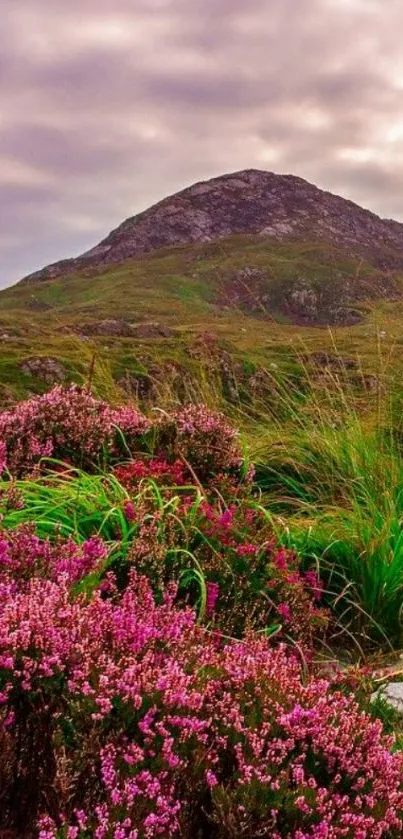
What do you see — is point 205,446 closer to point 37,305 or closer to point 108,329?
point 108,329

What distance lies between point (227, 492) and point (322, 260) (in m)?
173

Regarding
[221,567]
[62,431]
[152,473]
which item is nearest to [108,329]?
[62,431]

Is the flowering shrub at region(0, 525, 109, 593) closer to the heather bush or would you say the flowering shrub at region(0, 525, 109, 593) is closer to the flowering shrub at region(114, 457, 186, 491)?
the heather bush

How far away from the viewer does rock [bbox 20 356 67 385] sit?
1627cm

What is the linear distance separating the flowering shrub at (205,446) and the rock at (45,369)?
9.10 m

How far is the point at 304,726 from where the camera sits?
112 inches

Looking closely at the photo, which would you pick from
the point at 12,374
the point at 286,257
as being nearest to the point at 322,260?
the point at 286,257

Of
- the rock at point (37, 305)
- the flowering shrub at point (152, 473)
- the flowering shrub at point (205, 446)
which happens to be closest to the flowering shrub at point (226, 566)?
the flowering shrub at point (152, 473)

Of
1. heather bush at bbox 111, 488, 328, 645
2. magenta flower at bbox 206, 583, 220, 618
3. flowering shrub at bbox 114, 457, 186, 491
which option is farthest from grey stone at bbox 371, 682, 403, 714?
flowering shrub at bbox 114, 457, 186, 491

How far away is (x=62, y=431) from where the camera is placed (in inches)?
287

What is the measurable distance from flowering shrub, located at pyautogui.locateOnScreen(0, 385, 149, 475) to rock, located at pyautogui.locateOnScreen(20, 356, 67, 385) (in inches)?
342

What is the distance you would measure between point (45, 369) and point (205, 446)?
9940mm

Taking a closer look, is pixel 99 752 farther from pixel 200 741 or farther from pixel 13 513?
pixel 13 513

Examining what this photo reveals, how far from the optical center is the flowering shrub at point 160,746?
226cm
